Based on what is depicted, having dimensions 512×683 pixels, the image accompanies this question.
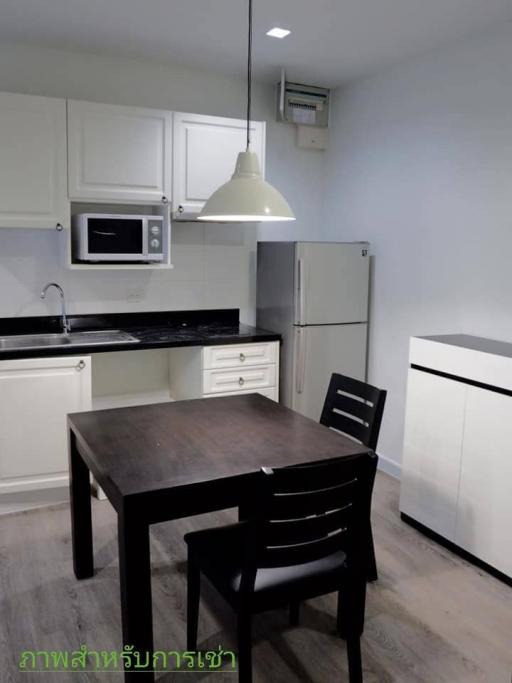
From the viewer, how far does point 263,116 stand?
4.34 meters

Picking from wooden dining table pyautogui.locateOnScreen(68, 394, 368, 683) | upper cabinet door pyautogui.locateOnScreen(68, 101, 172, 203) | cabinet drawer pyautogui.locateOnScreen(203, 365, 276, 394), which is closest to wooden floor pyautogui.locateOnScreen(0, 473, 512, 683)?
wooden dining table pyautogui.locateOnScreen(68, 394, 368, 683)

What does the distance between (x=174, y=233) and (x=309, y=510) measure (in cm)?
272

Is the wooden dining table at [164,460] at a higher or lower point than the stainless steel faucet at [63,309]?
lower

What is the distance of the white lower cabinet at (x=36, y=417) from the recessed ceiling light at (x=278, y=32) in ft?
6.65

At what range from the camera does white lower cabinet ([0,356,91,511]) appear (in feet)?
10.8

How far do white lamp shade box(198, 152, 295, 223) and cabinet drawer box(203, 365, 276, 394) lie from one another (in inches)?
62.6

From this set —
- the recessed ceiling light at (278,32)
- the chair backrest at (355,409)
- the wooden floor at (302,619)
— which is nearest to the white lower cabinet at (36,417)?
the wooden floor at (302,619)

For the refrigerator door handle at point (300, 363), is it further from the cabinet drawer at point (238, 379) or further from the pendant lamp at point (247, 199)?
the pendant lamp at point (247, 199)

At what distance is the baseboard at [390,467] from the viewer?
3.98 m

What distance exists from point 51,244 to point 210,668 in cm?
259

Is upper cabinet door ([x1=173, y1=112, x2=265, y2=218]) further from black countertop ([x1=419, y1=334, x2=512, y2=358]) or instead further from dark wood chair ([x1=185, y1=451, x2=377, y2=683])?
dark wood chair ([x1=185, y1=451, x2=377, y2=683])

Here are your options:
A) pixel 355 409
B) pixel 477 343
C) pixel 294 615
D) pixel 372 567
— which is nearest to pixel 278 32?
pixel 477 343

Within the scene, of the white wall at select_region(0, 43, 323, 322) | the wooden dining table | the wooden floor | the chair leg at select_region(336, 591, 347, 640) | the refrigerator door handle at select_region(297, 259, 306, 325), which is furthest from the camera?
the refrigerator door handle at select_region(297, 259, 306, 325)

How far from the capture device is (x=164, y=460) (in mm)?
2049
